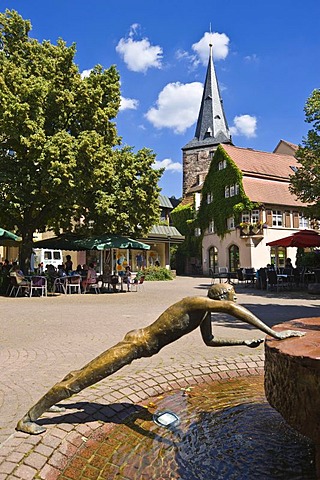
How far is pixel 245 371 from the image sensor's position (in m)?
5.27

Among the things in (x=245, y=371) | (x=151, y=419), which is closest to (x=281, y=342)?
(x=151, y=419)

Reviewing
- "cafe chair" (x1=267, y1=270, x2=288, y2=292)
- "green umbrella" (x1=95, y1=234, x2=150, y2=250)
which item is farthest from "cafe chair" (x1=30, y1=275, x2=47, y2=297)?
"cafe chair" (x1=267, y1=270, x2=288, y2=292)

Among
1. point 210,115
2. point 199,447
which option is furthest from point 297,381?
point 210,115

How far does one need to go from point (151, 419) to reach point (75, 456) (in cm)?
93

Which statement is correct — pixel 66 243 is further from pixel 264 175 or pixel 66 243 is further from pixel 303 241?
pixel 264 175

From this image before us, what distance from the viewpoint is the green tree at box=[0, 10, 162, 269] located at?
53.1 feet

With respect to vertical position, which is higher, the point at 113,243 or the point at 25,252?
the point at 113,243

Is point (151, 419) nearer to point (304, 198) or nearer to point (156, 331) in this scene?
point (156, 331)

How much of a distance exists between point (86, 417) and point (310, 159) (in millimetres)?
16993

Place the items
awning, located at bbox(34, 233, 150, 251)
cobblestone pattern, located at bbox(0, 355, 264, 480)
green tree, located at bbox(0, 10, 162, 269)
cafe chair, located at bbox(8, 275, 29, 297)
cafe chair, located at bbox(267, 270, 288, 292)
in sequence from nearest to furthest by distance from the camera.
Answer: cobblestone pattern, located at bbox(0, 355, 264, 480) < green tree, located at bbox(0, 10, 162, 269) < cafe chair, located at bbox(8, 275, 29, 297) < awning, located at bbox(34, 233, 150, 251) < cafe chair, located at bbox(267, 270, 288, 292)

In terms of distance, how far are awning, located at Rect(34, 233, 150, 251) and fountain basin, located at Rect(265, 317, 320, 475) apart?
14799 mm

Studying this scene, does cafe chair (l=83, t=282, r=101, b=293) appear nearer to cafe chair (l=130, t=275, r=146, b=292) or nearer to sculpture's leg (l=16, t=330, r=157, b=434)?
Result: cafe chair (l=130, t=275, r=146, b=292)

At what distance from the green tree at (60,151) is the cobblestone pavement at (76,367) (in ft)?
23.6

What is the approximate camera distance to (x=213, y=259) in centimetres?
4000
